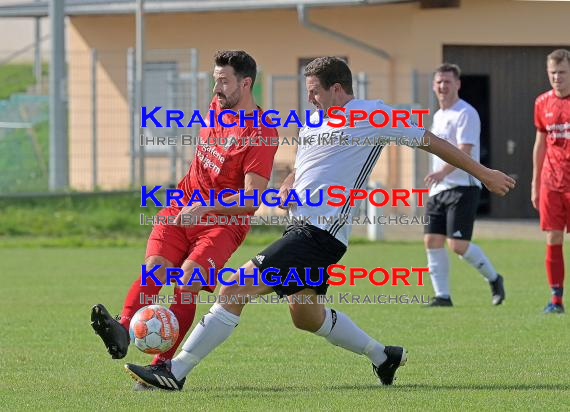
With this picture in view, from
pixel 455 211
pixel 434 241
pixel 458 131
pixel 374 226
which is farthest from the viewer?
pixel 374 226

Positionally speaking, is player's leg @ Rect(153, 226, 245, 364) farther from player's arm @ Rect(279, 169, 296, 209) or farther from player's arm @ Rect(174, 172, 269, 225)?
player's arm @ Rect(279, 169, 296, 209)

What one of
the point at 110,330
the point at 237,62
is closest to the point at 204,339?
the point at 110,330

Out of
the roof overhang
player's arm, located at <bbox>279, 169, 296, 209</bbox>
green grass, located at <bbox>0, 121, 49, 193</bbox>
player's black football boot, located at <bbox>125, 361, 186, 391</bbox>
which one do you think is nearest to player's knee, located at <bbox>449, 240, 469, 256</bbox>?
player's arm, located at <bbox>279, 169, 296, 209</bbox>

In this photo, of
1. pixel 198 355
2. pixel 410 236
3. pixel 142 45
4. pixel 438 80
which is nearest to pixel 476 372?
pixel 198 355

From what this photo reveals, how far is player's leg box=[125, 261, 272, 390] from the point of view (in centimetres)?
763

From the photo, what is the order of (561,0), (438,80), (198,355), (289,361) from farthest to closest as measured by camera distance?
(561,0) < (438,80) < (289,361) < (198,355)

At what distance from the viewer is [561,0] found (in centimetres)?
2339

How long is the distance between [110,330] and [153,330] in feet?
0.80

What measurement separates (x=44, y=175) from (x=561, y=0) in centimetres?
943

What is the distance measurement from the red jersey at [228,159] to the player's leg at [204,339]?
0.67m

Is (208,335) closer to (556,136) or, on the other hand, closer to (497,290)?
(556,136)

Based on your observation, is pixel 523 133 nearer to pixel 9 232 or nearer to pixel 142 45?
pixel 142 45

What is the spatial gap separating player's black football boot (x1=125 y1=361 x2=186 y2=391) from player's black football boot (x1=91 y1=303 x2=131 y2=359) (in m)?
0.11

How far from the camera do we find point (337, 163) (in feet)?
25.5
